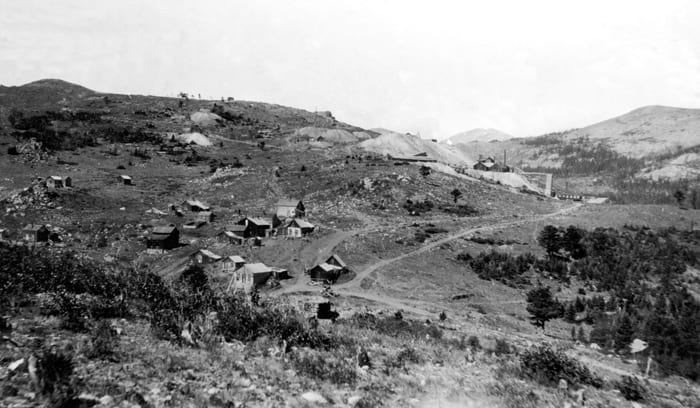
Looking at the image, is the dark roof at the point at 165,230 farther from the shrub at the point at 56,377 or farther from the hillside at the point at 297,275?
the shrub at the point at 56,377

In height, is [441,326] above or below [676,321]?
above

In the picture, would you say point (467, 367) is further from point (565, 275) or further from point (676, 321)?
point (565, 275)

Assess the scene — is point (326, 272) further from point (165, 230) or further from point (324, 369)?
point (324, 369)

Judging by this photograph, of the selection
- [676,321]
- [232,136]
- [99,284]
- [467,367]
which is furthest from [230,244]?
[232,136]

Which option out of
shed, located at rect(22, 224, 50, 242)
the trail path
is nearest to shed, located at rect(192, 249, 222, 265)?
the trail path

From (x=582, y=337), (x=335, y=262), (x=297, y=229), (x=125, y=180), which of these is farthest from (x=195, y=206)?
(x=582, y=337)

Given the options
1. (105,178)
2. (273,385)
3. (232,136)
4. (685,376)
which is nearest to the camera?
(273,385)
